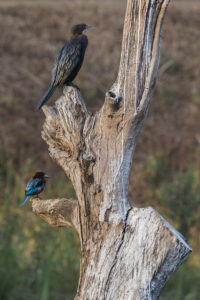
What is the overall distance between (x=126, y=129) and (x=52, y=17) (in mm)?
7971

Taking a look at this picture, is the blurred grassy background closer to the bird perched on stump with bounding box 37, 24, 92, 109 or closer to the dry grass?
the dry grass

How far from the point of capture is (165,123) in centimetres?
819

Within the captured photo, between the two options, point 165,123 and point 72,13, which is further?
point 72,13

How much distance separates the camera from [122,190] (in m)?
2.08

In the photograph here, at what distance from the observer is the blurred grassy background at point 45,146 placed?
4512 millimetres

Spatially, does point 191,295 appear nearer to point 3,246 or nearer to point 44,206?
point 3,246

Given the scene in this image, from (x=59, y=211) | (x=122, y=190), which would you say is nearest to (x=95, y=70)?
(x=59, y=211)

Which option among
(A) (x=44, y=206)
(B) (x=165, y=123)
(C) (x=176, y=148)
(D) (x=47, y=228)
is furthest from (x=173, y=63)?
(A) (x=44, y=206)

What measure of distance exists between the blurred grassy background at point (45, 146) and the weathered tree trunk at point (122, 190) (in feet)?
4.85

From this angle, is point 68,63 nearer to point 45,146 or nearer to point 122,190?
point 122,190

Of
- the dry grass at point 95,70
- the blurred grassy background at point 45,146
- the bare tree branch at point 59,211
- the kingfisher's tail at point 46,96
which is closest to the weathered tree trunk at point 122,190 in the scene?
the bare tree branch at point 59,211

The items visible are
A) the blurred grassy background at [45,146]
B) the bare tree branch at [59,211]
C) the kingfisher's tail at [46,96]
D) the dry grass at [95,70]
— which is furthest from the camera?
the dry grass at [95,70]

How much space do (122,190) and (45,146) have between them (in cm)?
526

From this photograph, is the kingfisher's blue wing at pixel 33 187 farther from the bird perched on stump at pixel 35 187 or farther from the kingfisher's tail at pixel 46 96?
the kingfisher's tail at pixel 46 96
